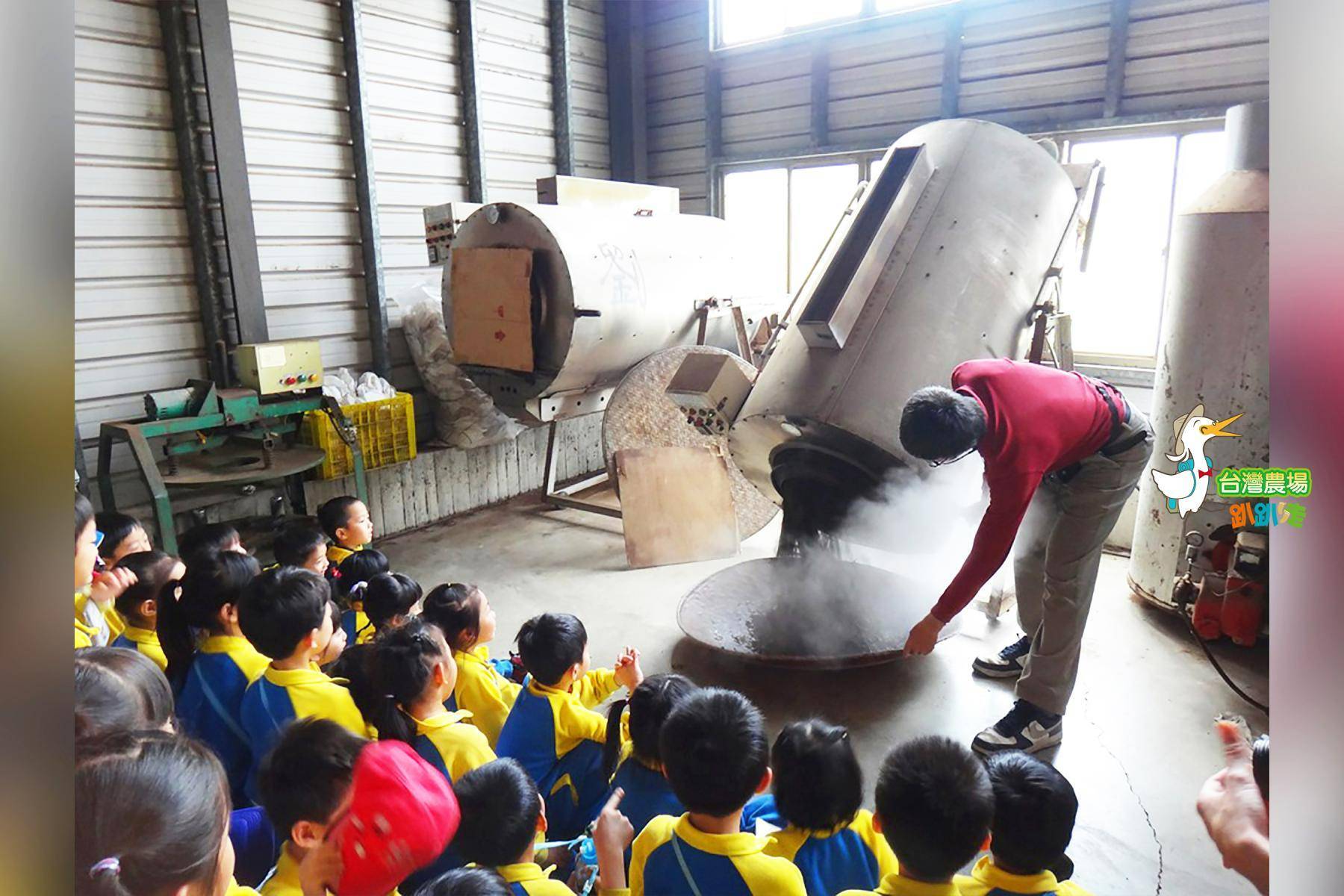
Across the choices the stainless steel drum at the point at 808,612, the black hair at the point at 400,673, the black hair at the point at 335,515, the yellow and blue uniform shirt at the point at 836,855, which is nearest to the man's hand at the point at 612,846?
the yellow and blue uniform shirt at the point at 836,855

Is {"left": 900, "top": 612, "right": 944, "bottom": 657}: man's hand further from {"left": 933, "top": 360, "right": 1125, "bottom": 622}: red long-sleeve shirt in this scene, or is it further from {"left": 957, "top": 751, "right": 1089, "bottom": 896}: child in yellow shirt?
{"left": 957, "top": 751, "right": 1089, "bottom": 896}: child in yellow shirt

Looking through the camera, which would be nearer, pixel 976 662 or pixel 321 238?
pixel 976 662

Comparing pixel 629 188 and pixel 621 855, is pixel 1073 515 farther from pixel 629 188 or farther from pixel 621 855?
pixel 629 188

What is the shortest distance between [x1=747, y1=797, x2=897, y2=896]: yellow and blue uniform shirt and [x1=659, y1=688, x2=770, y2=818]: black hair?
174 millimetres

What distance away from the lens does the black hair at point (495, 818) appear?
52.7 inches

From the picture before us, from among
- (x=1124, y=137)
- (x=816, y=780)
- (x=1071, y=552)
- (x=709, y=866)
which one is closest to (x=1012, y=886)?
(x=816, y=780)

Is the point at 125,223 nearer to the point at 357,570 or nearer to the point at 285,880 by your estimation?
the point at 357,570

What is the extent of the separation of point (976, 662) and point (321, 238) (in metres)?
4.58

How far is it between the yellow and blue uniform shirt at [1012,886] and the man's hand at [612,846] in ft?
2.01

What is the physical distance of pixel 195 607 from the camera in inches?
82.4

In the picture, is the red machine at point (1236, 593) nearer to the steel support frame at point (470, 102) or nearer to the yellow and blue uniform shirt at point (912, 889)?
the yellow and blue uniform shirt at point (912, 889)

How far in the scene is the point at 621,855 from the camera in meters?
1.55

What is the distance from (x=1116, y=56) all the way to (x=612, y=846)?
530cm

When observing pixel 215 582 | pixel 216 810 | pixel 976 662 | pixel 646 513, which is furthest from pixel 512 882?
pixel 646 513
